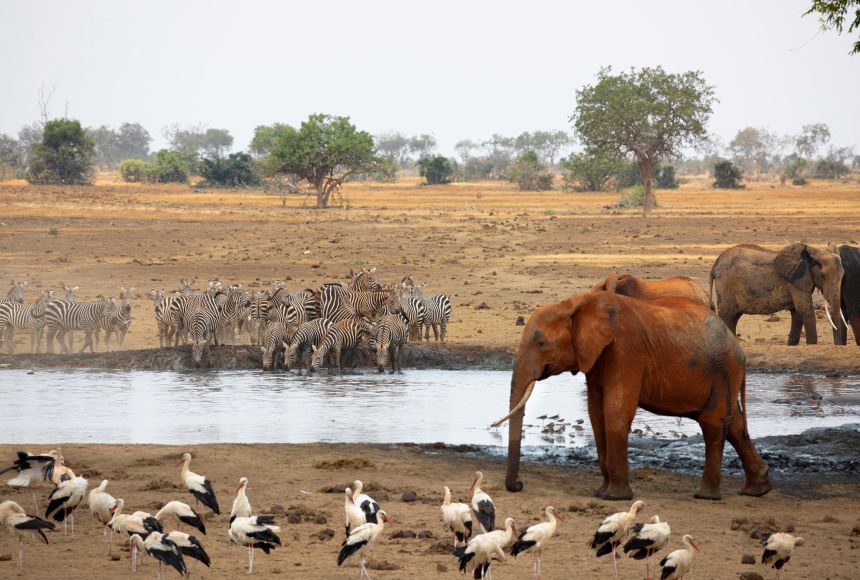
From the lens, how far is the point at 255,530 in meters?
8.35

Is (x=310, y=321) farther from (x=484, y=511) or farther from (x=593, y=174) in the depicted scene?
(x=593, y=174)

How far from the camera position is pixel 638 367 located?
1120cm

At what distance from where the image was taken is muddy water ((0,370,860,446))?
1472cm

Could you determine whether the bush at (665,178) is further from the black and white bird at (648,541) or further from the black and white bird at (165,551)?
the black and white bird at (165,551)

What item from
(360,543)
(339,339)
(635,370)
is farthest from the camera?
(339,339)

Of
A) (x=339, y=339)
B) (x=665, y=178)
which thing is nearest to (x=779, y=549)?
(x=339, y=339)

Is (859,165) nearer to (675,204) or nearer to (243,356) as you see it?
(675,204)

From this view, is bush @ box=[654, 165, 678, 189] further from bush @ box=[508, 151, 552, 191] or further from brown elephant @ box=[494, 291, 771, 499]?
brown elephant @ box=[494, 291, 771, 499]

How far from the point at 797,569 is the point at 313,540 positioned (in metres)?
3.51

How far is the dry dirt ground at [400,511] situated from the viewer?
8719 millimetres

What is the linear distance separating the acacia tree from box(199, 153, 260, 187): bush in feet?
88.8

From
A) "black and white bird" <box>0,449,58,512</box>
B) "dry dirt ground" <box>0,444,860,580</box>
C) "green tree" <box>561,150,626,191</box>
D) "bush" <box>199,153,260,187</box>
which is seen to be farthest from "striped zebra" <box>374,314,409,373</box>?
"bush" <box>199,153,260,187</box>

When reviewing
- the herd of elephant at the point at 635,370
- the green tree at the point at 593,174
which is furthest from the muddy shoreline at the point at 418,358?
the green tree at the point at 593,174

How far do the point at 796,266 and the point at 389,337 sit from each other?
720cm
